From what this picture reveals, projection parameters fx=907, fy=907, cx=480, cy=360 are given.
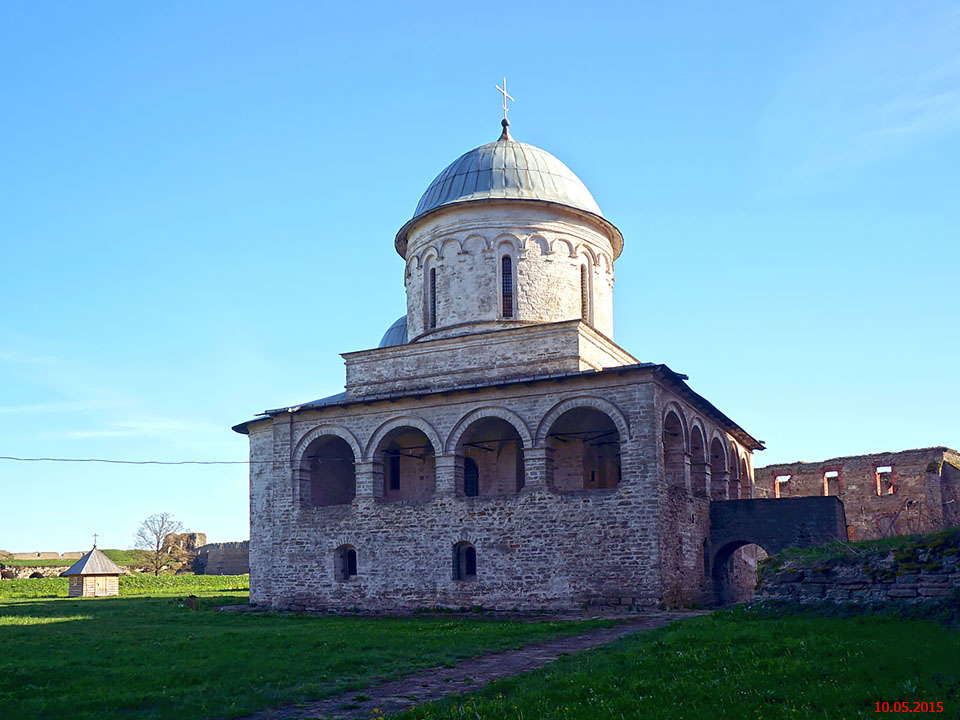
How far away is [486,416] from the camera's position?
21.0 meters

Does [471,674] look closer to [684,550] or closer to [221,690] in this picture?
[221,690]

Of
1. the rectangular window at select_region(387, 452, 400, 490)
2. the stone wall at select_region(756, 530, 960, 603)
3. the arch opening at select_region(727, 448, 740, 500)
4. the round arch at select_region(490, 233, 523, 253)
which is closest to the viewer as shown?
the stone wall at select_region(756, 530, 960, 603)

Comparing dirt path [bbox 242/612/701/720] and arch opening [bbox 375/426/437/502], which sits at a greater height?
arch opening [bbox 375/426/437/502]

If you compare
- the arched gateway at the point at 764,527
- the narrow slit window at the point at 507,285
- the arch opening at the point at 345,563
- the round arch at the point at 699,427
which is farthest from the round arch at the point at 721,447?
the arch opening at the point at 345,563

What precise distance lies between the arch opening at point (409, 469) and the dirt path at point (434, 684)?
34.1 ft

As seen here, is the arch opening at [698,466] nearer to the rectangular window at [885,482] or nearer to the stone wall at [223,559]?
the rectangular window at [885,482]

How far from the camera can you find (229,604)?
24484 mm

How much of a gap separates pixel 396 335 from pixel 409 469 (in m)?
7.57

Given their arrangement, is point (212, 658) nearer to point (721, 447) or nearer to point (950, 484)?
point (721, 447)

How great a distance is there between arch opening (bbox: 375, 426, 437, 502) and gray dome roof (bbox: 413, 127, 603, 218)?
6171mm

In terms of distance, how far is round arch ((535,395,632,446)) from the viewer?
63.9 ft

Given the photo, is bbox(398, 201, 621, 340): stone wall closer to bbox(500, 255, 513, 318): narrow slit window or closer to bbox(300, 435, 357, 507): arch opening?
bbox(500, 255, 513, 318): narrow slit window
